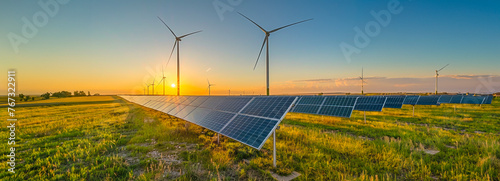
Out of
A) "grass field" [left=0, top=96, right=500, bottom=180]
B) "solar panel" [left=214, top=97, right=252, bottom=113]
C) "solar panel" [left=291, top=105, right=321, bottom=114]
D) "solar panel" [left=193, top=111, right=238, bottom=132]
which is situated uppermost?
"solar panel" [left=214, top=97, right=252, bottom=113]

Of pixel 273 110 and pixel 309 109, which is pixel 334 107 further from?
pixel 273 110

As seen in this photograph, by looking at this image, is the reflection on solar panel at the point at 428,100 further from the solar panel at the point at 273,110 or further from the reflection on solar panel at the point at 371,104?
the solar panel at the point at 273,110

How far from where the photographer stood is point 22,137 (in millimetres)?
14461

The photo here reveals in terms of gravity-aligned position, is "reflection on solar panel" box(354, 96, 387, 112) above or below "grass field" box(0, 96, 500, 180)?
above

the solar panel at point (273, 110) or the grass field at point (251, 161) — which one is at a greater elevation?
the solar panel at point (273, 110)

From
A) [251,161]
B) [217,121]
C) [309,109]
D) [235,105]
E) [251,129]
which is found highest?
[235,105]

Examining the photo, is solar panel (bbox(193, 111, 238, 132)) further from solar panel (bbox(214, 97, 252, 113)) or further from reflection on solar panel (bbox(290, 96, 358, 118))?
reflection on solar panel (bbox(290, 96, 358, 118))

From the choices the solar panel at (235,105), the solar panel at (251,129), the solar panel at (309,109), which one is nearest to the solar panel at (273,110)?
the solar panel at (251,129)

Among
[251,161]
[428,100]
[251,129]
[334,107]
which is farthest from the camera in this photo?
[428,100]

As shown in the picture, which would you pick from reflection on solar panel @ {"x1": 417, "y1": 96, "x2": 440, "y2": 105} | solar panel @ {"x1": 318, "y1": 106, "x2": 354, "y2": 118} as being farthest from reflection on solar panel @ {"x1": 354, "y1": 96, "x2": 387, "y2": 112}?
reflection on solar panel @ {"x1": 417, "y1": 96, "x2": 440, "y2": 105}

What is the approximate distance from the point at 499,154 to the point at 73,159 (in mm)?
22270

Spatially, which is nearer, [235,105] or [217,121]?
[217,121]

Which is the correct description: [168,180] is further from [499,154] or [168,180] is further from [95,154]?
[499,154]

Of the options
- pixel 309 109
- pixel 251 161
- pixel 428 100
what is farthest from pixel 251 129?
pixel 428 100
